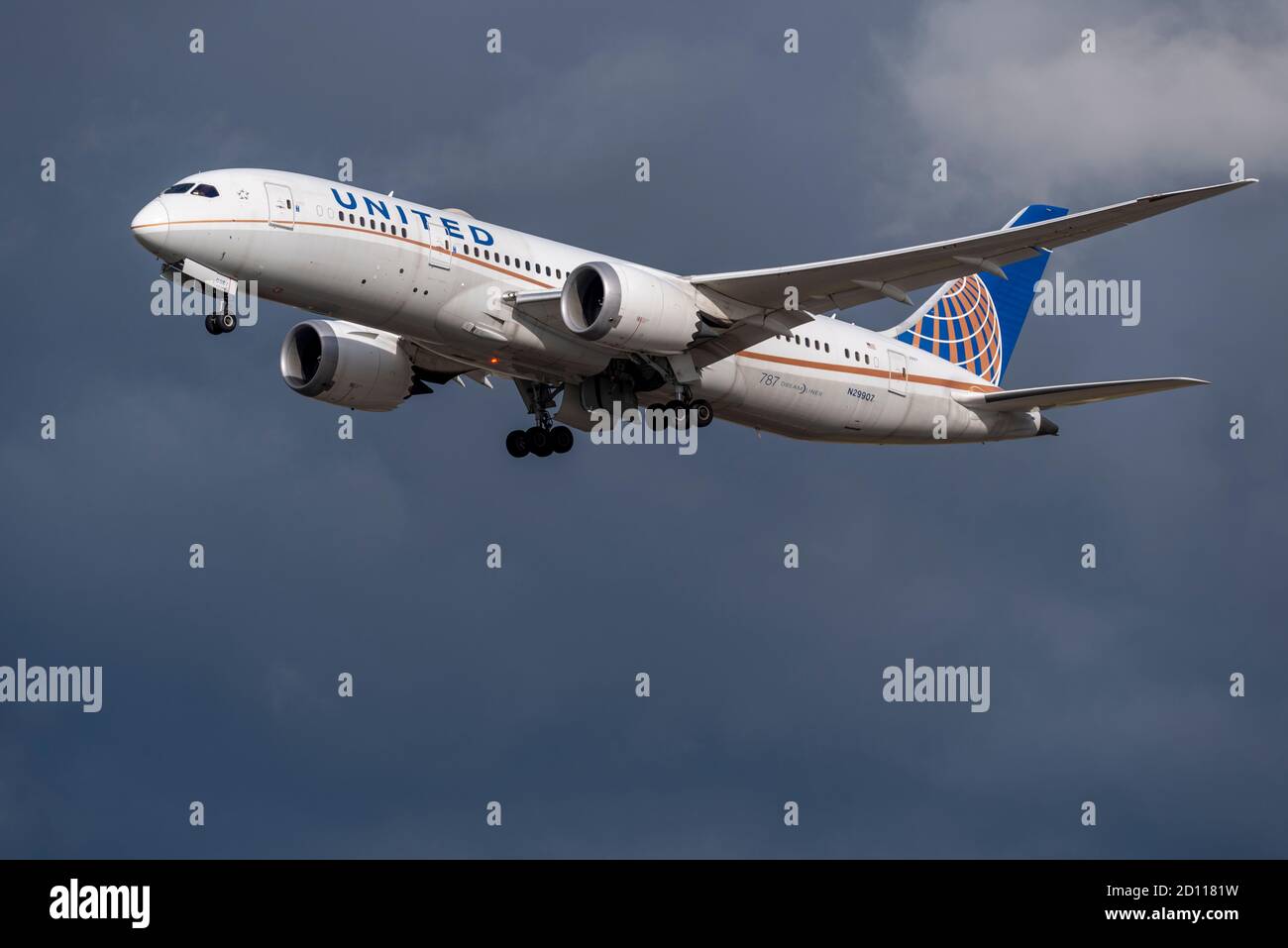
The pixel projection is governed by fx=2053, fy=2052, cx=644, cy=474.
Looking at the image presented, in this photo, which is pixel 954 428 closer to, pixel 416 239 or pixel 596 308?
pixel 596 308

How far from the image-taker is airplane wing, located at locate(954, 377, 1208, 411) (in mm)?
45906

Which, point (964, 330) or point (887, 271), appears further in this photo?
point (964, 330)

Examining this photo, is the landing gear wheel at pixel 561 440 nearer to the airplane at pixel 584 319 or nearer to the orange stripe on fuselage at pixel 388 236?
the airplane at pixel 584 319

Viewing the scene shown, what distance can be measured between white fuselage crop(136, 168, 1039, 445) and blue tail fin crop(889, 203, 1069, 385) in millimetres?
3444

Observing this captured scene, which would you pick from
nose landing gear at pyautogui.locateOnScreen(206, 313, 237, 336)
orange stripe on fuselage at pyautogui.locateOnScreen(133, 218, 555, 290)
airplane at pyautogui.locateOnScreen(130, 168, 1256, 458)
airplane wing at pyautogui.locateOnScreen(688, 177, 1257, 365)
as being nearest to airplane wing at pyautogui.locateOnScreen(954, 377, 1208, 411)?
airplane at pyautogui.locateOnScreen(130, 168, 1256, 458)

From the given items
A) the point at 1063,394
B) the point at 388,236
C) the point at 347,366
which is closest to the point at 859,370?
the point at 1063,394

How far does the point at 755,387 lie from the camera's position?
155 feet

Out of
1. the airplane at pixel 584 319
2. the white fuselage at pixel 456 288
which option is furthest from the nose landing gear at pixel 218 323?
the white fuselage at pixel 456 288

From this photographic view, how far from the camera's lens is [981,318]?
56188 millimetres

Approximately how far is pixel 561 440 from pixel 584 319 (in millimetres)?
5902

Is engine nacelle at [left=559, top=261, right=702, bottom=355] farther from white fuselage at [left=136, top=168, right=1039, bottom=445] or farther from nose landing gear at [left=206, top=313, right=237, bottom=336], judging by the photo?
nose landing gear at [left=206, top=313, right=237, bottom=336]

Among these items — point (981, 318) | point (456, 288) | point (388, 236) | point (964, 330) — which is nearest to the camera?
point (388, 236)

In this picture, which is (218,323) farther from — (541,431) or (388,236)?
(541,431)

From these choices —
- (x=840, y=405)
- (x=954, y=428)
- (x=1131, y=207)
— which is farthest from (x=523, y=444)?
(x=1131, y=207)
